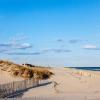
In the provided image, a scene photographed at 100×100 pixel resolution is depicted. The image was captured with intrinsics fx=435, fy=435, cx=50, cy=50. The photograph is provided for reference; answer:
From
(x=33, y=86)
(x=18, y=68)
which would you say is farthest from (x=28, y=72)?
(x=33, y=86)

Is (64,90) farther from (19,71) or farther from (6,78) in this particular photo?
(19,71)

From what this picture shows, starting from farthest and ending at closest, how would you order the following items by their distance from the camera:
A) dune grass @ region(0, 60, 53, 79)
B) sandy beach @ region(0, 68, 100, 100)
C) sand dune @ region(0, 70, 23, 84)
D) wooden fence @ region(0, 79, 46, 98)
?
dune grass @ region(0, 60, 53, 79) → sand dune @ region(0, 70, 23, 84) → sandy beach @ region(0, 68, 100, 100) → wooden fence @ region(0, 79, 46, 98)

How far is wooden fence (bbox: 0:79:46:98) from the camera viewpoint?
33594 millimetres

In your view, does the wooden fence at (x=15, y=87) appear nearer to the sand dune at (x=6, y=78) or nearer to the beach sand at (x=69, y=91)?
the beach sand at (x=69, y=91)

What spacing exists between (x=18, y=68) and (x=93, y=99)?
22.1 meters

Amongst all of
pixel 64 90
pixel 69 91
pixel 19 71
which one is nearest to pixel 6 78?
pixel 19 71

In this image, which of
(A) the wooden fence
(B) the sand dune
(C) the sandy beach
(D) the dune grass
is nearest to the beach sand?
(C) the sandy beach

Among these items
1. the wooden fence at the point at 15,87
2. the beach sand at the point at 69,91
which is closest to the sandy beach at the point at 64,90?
the beach sand at the point at 69,91

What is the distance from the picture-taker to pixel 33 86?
43781 millimetres

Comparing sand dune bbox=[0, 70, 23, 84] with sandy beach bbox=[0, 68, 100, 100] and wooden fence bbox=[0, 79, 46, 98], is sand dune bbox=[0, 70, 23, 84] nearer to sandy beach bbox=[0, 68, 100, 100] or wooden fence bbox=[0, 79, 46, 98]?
sandy beach bbox=[0, 68, 100, 100]

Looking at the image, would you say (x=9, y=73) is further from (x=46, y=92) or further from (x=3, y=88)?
(x=3, y=88)

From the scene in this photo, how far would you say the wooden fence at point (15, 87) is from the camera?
3359 centimetres

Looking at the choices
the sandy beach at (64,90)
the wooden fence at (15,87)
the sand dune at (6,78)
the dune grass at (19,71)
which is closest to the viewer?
the wooden fence at (15,87)

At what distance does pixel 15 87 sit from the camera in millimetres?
37969
